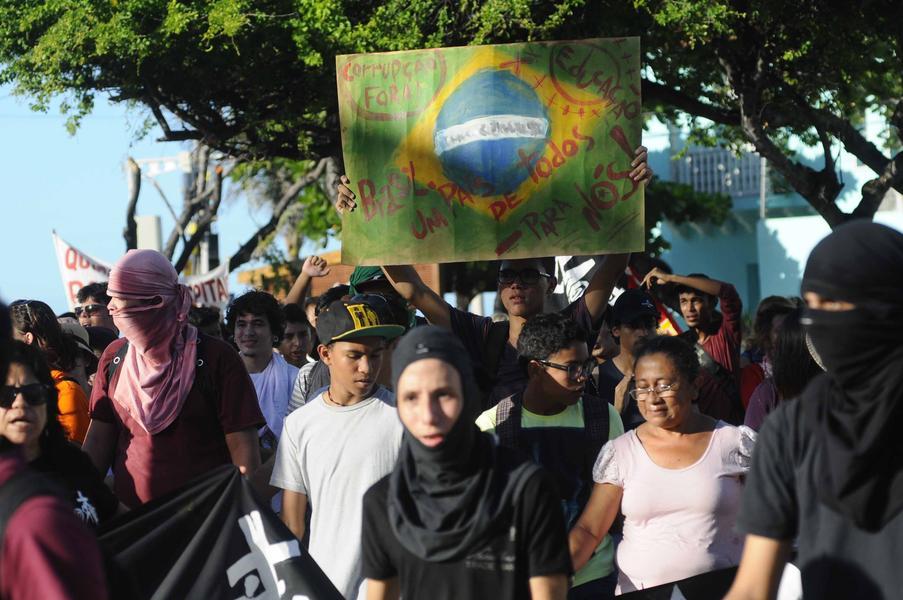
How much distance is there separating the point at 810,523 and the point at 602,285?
3239 mm

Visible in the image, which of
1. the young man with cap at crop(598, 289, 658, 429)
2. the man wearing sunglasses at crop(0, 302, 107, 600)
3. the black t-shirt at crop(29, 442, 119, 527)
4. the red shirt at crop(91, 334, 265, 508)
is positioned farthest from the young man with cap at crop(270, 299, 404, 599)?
the man wearing sunglasses at crop(0, 302, 107, 600)

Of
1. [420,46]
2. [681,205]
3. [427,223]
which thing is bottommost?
[427,223]

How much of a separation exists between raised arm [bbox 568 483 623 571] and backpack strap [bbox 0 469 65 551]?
2358mm

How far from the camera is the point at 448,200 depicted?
22.2 feet

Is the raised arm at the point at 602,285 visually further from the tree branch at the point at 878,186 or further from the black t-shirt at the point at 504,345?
the tree branch at the point at 878,186

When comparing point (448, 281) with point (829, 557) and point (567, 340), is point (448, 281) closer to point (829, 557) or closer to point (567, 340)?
point (567, 340)

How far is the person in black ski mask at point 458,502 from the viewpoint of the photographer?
3.58 m

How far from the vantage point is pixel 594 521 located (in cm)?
500

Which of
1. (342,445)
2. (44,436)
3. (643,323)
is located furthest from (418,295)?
(44,436)

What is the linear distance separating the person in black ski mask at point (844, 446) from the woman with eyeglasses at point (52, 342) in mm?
3677

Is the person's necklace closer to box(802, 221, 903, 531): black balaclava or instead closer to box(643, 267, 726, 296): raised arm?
box(802, 221, 903, 531): black balaclava

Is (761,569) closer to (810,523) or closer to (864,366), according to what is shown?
(810,523)

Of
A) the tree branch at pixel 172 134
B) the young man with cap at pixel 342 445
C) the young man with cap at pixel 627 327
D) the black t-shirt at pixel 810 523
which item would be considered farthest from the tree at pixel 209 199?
the black t-shirt at pixel 810 523

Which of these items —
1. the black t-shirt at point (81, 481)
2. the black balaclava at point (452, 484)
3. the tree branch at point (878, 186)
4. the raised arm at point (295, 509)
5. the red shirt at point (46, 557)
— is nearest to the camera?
the red shirt at point (46, 557)
